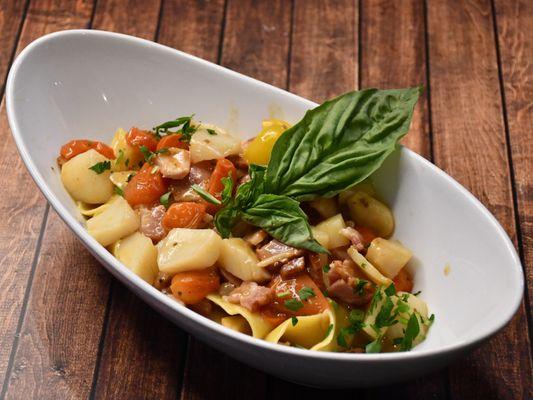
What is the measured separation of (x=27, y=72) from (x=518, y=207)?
1998 mm

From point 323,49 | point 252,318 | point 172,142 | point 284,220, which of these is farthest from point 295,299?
point 323,49

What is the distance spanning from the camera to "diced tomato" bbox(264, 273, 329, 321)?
2.34 meters

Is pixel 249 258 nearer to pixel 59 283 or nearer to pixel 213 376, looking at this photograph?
pixel 213 376

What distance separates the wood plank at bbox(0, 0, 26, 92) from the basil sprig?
159cm

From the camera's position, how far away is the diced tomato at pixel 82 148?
2770 mm

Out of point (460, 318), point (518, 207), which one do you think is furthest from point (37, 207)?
point (518, 207)

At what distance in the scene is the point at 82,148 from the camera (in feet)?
9.18

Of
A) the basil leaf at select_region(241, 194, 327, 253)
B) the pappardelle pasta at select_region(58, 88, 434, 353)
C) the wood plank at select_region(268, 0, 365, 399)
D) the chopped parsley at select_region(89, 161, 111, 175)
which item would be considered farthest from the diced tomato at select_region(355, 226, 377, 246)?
the wood plank at select_region(268, 0, 365, 399)

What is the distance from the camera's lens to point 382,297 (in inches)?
92.9

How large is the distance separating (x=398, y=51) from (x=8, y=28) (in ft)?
6.27

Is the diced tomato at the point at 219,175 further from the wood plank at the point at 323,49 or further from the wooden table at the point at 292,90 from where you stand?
the wood plank at the point at 323,49

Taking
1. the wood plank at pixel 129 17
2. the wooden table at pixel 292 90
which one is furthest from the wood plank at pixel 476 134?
the wood plank at pixel 129 17

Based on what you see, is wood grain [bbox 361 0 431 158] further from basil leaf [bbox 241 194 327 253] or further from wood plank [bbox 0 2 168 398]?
wood plank [bbox 0 2 168 398]

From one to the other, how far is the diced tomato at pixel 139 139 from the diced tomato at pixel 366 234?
82cm
